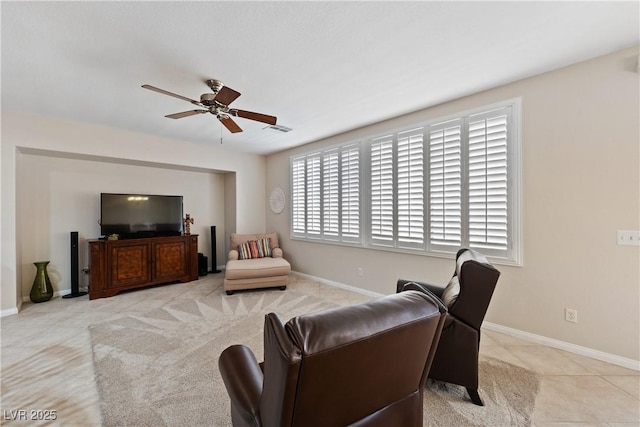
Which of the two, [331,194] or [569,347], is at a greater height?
[331,194]

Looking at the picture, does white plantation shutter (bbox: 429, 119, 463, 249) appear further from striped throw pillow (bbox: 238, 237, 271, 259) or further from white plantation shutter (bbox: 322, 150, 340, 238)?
striped throw pillow (bbox: 238, 237, 271, 259)

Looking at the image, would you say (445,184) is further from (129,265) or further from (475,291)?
(129,265)

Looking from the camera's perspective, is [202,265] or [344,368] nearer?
[344,368]

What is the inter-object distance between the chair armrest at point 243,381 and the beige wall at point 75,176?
4020 mm

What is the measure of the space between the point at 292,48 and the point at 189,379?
267cm

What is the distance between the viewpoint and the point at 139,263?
4340 mm

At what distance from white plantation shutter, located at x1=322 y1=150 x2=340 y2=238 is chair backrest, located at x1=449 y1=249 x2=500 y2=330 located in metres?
2.85

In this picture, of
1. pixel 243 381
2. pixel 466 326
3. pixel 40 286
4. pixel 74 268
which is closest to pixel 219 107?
pixel 243 381

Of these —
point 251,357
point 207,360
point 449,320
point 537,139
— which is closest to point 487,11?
point 537,139

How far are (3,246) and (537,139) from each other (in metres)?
6.11

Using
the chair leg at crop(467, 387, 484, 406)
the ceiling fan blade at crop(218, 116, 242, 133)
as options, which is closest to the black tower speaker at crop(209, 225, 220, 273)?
the ceiling fan blade at crop(218, 116, 242, 133)

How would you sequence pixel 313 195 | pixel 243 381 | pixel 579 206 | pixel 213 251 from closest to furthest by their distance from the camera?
pixel 243 381 → pixel 579 206 → pixel 313 195 → pixel 213 251

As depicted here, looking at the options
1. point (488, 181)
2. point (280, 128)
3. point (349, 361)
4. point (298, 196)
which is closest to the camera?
point (349, 361)

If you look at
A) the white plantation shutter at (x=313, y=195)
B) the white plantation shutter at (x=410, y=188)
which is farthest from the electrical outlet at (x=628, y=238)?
the white plantation shutter at (x=313, y=195)
